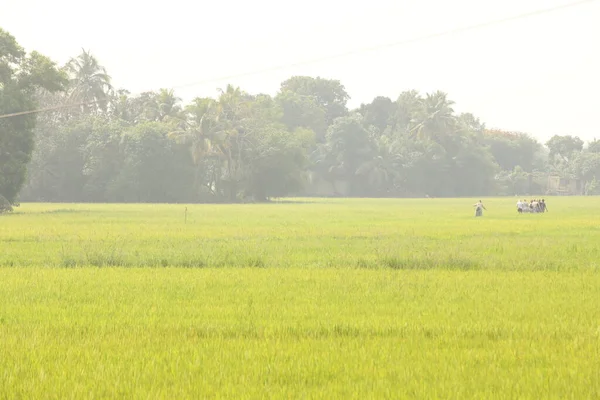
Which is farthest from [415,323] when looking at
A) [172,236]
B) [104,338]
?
[172,236]

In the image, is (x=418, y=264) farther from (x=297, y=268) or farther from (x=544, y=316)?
(x=544, y=316)

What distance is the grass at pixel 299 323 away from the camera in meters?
7.12

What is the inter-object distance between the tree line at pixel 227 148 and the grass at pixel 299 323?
32.2m

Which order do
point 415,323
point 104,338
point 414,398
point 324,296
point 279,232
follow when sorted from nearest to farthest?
1. point 414,398
2. point 104,338
3. point 415,323
4. point 324,296
5. point 279,232

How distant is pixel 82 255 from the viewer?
63.8 ft

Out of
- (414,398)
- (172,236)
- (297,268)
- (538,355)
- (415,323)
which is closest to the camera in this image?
(414,398)

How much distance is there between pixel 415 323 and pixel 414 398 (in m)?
3.44

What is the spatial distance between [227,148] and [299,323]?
6802 centimetres

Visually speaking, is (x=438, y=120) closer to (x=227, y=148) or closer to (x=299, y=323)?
(x=227, y=148)

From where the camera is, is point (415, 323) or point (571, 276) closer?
point (415, 323)

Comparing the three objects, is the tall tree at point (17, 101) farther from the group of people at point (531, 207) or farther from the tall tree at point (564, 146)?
the tall tree at point (564, 146)

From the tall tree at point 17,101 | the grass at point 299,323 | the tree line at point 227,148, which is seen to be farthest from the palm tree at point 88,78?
the grass at point 299,323

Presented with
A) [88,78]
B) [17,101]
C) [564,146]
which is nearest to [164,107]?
[88,78]

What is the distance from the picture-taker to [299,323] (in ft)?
32.9
